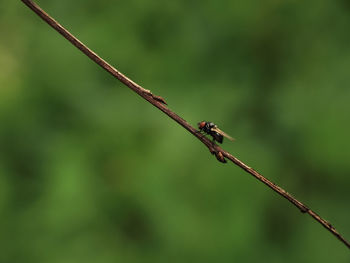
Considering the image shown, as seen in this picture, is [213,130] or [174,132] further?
[174,132]

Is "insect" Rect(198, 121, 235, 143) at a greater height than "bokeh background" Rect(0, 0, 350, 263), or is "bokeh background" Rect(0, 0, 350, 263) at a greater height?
"bokeh background" Rect(0, 0, 350, 263)

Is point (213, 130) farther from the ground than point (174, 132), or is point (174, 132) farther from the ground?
point (174, 132)

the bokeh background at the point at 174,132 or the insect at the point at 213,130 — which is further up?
the bokeh background at the point at 174,132

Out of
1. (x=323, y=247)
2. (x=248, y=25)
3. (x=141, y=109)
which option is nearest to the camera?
(x=323, y=247)

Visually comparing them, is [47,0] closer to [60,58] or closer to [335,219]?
[60,58]

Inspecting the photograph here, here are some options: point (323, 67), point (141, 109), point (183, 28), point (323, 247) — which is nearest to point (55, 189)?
point (141, 109)

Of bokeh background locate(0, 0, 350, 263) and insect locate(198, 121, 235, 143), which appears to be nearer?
insect locate(198, 121, 235, 143)

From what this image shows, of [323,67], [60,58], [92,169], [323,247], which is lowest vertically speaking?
[92,169]

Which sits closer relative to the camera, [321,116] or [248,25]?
[321,116]
